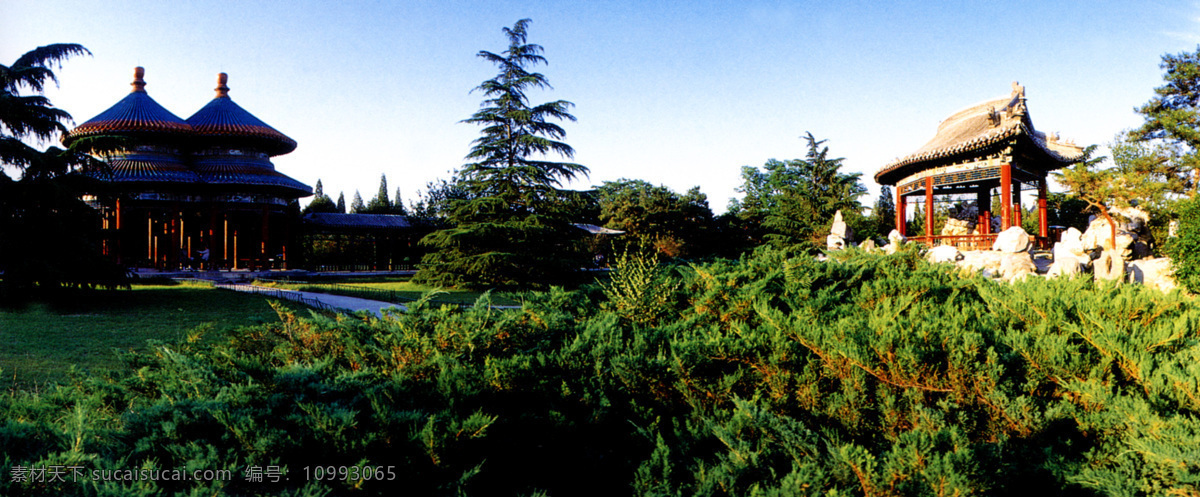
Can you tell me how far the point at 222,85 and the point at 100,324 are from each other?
69.3ft

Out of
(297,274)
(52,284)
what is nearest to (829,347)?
(52,284)

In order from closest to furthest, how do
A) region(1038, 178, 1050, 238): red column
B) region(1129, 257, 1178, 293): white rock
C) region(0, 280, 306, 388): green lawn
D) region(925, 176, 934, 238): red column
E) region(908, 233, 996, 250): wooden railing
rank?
region(0, 280, 306, 388): green lawn → region(1129, 257, 1178, 293): white rock → region(908, 233, 996, 250): wooden railing → region(1038, 178, 1050, 238): red column → region(925, 176, 934, 238): red column

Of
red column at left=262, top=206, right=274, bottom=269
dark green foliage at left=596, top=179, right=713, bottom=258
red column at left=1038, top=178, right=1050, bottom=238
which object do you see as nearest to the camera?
red column at left=1038, top=178, right=1050, bottom=238

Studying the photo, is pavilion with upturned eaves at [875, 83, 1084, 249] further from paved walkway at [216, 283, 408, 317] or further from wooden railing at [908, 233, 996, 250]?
paved walkway at [216, 283, 408, 317]

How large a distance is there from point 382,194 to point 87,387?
48.0 meters

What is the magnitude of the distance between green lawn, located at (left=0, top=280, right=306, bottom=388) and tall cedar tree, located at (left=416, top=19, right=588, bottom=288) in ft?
18.7

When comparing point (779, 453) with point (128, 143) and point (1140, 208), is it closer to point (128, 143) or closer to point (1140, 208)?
point (128, 143)

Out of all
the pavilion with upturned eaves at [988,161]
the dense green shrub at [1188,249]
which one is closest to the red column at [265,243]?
the pavilion with upturned eaves at [988,161]

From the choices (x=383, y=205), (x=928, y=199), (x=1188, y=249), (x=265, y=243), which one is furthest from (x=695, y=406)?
(x=383, y=205)

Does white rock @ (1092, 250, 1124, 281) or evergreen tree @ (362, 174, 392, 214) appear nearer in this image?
white rock @ (1092, 250, 1124, 281)

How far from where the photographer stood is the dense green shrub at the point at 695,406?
2.31 meters

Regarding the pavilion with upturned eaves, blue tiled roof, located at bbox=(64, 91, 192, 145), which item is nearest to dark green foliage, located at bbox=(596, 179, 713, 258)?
the pavilion with upturned eaves

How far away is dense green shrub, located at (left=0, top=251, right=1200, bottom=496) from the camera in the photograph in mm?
2312

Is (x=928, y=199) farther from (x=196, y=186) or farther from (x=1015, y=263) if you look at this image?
(x=196, y=186)
